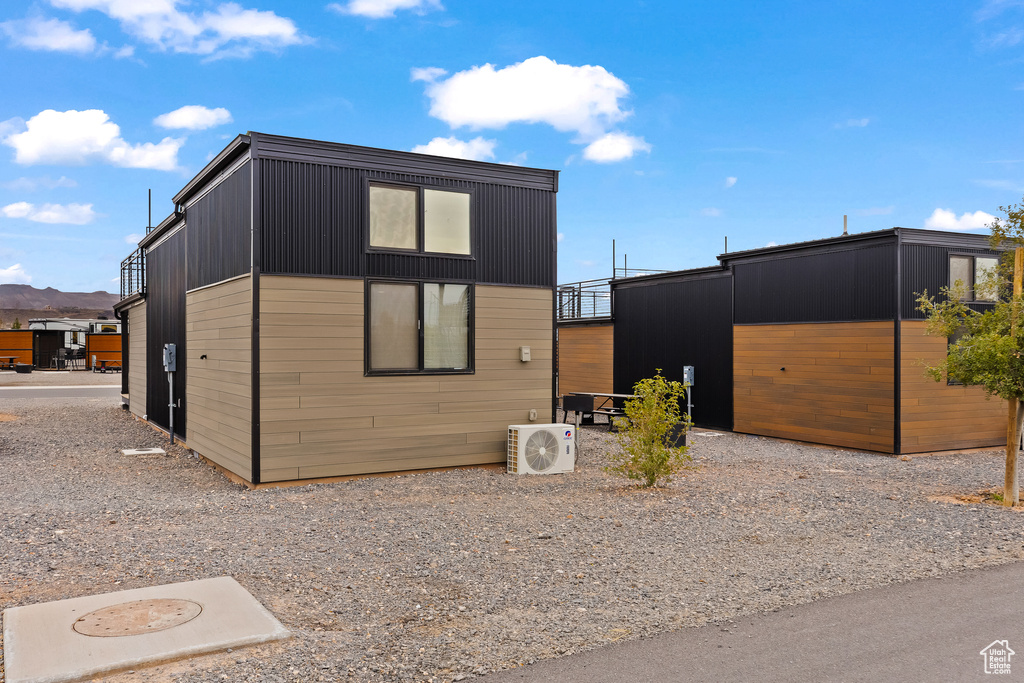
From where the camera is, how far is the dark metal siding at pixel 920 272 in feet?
39.3

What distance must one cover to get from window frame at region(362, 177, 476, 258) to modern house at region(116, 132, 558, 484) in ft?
0.06

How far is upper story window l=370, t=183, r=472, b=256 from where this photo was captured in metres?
9.66

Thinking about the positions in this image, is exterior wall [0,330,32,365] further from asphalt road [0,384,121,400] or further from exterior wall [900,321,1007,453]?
exterior wall [900,321,1007,453]

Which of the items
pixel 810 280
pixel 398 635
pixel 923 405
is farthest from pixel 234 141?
pixel 923 405

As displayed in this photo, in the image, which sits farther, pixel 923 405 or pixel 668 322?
pixel 668 322

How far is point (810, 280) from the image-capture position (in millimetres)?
13281

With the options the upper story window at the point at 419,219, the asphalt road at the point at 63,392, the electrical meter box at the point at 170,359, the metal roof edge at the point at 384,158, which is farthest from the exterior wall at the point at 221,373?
the asphalt road at the point at 63,392

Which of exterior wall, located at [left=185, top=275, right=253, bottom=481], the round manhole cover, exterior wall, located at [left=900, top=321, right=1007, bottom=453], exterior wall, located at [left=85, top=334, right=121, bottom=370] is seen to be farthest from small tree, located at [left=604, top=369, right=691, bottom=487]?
exterior wall, located at [left=85, top=334, right=121, bottom=370]

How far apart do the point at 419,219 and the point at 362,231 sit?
0.79 meters

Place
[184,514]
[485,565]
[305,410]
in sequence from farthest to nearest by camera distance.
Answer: [305,410] < [184,514] < [485,565]

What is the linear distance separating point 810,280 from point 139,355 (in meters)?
14.4

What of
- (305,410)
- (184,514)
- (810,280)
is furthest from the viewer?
(810,280)

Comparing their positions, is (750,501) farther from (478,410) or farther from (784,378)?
(784,378)

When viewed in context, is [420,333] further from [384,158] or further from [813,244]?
[813,244]
